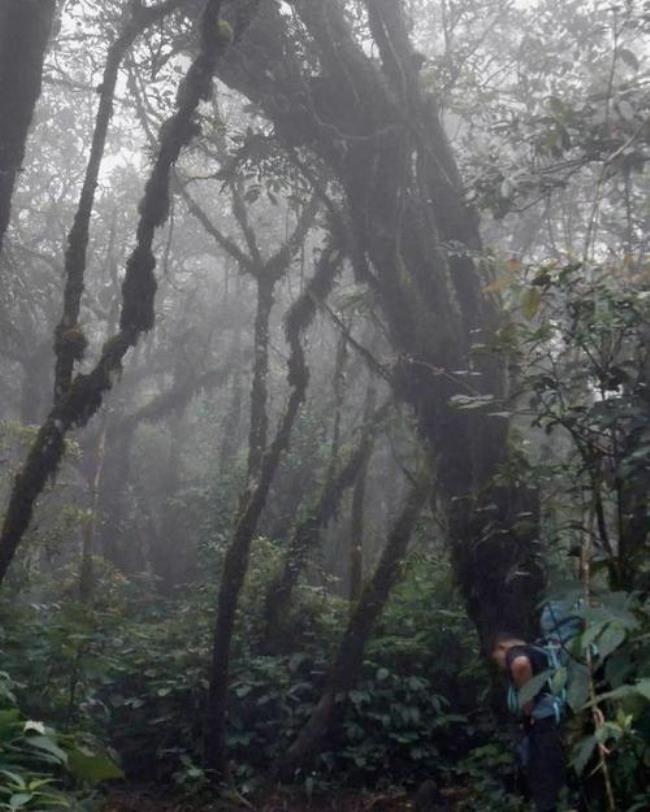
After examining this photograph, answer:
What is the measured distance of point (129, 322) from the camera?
716cm

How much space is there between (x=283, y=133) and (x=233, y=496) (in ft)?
26.6

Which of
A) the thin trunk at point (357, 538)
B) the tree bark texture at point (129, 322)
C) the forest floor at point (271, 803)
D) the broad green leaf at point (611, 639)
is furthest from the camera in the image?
the thin trunk at point (357, 538)

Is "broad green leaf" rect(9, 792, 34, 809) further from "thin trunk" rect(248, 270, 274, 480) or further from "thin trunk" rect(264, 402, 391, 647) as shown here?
"thin trunk" rect(264, 402, 391, 647)

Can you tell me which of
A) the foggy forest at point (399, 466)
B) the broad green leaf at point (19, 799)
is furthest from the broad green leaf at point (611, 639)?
the broad green leaf at point (19, 799)

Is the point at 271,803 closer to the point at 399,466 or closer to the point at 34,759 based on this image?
the point at 399,466

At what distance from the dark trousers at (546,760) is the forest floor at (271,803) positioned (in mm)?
2464

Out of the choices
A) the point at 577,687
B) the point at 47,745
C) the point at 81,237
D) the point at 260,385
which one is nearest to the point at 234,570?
the point at 260,385

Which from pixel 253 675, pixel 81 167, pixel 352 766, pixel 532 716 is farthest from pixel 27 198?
pixel 532 716

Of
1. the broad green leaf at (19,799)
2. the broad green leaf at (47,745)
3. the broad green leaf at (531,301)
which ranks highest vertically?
the broad green leaf at (531,301)

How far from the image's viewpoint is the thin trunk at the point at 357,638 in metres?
8.18

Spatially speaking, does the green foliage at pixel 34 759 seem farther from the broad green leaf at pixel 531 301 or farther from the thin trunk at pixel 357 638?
the thin trunk at pixel 357 638

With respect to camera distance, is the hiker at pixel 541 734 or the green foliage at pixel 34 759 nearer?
the green foliage at pixel 34 759

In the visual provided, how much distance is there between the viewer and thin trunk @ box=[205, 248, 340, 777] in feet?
25.7

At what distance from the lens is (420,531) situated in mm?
8906
